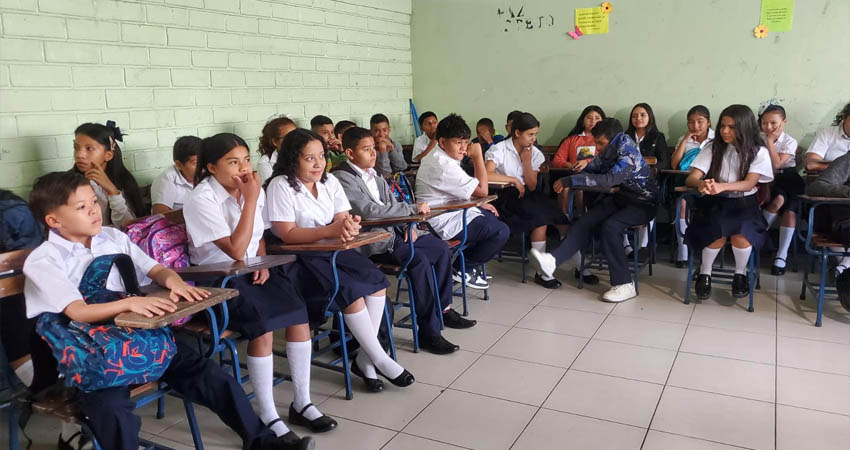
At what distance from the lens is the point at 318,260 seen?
8.64ft

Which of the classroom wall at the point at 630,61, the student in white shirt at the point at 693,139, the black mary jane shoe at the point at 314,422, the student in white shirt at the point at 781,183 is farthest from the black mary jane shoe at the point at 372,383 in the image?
the classroom wall at the point at 630,61

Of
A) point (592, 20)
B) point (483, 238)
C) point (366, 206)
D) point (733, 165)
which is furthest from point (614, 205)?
point (592, 20)

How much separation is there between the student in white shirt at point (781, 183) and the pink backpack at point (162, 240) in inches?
152

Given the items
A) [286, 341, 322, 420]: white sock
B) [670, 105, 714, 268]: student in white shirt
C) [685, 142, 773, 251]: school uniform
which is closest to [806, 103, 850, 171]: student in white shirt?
[670, 105, 714, 268]: student in white shirt

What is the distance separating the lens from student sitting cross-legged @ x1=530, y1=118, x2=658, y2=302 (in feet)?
13.2

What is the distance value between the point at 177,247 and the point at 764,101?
4567mm

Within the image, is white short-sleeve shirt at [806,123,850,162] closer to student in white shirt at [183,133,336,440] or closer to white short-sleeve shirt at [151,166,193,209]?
student in white shirt at [183,133,336,440]

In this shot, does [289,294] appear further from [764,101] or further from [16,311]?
[764,101]

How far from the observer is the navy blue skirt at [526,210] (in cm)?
438

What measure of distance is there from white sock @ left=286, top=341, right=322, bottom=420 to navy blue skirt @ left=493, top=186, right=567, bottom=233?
89.6 inches

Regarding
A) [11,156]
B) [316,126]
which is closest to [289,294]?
[11,156]

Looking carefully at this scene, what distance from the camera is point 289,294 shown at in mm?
2445

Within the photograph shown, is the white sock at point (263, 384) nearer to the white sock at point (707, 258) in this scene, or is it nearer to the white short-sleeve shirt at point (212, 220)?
A: the white short-sleeve shirt at point (212, 220)

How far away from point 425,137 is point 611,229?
2182mm
